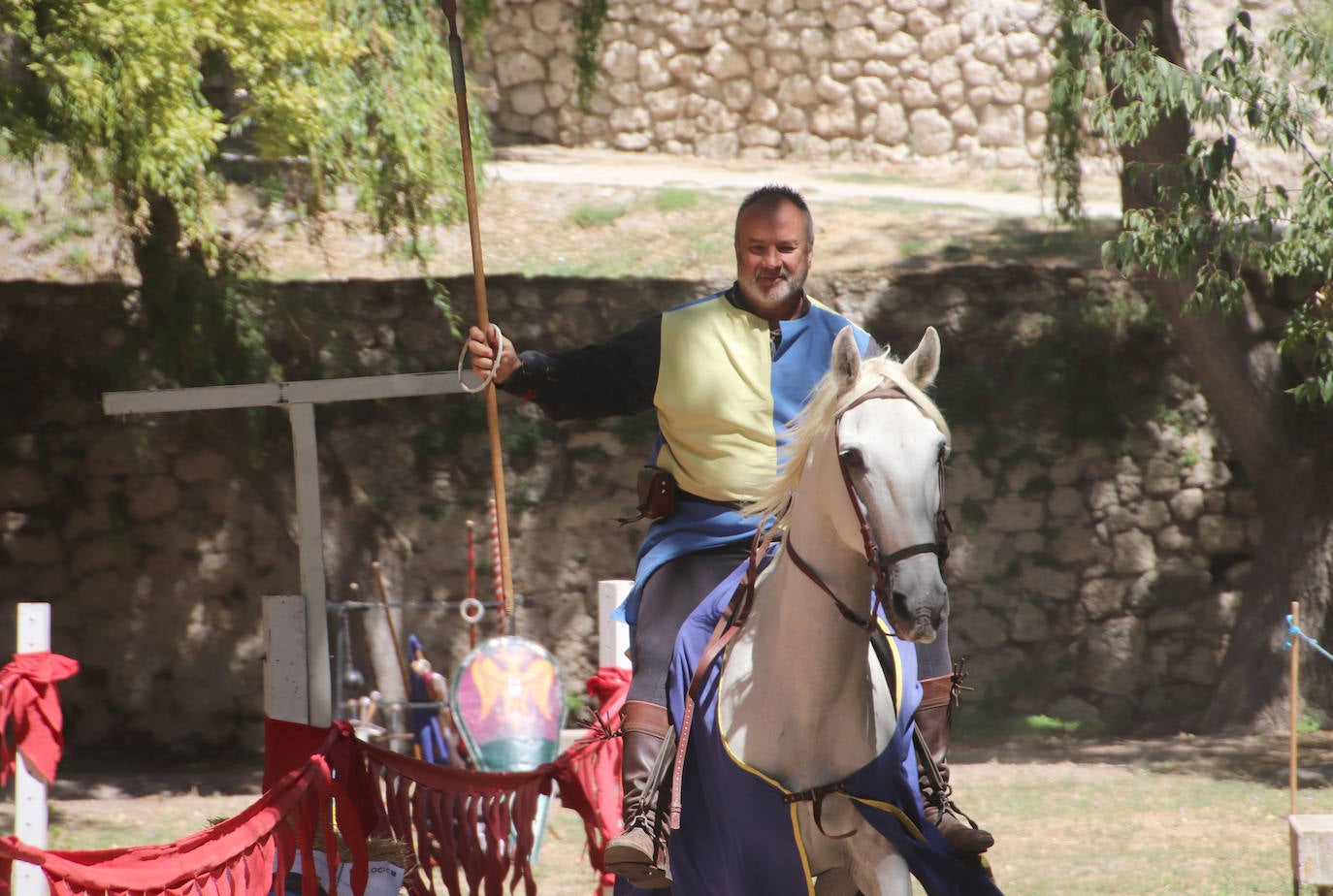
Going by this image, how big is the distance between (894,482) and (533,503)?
707 cm

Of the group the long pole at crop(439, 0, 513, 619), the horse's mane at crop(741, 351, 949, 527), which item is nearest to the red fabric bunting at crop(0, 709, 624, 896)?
the long pole at crop(439, 0, 513, 619)

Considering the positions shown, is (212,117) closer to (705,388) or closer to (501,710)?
(501,710)

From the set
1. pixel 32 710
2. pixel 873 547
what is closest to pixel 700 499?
pixel 873 547

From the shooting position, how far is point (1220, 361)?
841cm

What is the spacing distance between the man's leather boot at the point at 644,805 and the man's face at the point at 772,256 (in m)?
1.11

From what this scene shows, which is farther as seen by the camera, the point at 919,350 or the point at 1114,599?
the point at 1114,599

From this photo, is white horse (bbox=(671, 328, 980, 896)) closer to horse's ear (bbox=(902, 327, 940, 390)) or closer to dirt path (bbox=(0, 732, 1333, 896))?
horse's ear (bbox=(902, 327, 940, 390))

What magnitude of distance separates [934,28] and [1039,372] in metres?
6.27

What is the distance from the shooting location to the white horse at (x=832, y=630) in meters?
2.56

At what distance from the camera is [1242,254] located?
7.31 metres

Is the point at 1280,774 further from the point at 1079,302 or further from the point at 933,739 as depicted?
the point at 933,739

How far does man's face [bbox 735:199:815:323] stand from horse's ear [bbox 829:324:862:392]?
84cm

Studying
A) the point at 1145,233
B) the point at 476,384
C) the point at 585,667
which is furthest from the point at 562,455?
the point at 476,384

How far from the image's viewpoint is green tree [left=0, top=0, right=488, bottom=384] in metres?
6.23
